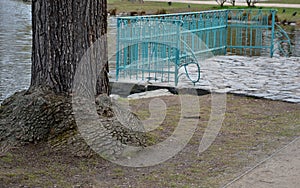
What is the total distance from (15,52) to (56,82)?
38.6 ft

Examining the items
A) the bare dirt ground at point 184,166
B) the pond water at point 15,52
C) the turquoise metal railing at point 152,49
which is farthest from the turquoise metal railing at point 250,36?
the bare dirt ground at point 184,166

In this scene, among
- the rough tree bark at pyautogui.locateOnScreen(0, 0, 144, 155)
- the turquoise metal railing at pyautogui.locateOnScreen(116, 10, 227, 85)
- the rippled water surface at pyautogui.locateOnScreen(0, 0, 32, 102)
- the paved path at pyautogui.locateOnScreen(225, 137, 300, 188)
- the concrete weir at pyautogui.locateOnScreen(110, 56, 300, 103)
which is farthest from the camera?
the rippled water surface at pyautogui.locateOnScreen(0, 0, 32, 102)

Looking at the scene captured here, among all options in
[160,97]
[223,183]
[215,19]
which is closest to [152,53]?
[160,97]

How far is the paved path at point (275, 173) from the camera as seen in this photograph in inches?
221

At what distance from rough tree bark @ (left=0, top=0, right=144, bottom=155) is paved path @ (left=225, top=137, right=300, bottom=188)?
1.37m

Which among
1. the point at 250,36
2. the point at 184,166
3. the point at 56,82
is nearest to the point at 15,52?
the point at 250,36

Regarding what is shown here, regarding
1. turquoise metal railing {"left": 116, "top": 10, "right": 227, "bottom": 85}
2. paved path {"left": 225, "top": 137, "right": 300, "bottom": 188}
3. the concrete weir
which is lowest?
paved path {"left": 225, "top": 137, "right": 300, "bottom": 188}

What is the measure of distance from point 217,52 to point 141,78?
468 cm

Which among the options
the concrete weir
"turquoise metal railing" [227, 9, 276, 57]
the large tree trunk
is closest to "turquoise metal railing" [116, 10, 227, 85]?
the concrete weir

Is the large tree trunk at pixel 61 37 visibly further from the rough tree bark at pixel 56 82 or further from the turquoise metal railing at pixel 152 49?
the turquoise metal railing at pixel 152 49

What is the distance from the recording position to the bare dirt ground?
5691 mm

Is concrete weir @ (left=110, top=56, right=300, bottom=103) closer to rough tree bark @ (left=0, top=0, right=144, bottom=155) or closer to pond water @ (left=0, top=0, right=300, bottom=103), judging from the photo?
pond water @ (left=0, top=0, right=300, bottom=103)

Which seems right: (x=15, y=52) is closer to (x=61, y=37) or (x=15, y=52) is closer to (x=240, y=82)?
(x=240, y=82)

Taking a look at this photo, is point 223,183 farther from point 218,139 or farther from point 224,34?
point 224,34
